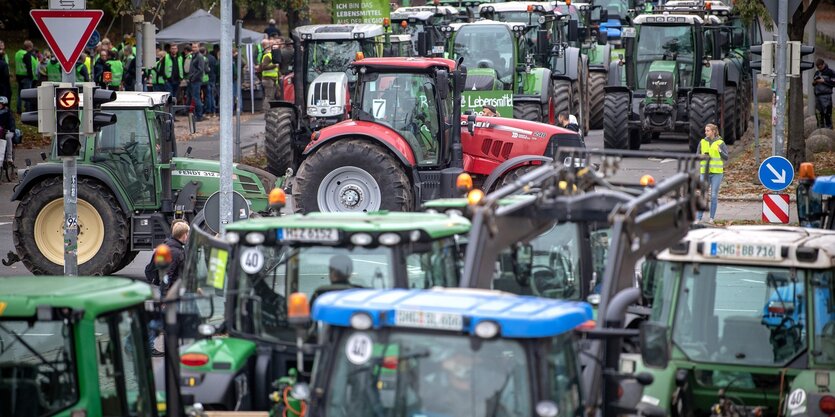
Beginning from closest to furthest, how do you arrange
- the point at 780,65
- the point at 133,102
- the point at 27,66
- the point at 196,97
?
1. the point at 133,102
2. the point at 780,65
3. the point at 27,66
4. the point at 196,97

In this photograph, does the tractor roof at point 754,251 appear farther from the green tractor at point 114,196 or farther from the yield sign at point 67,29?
the green tractor at point 114,196

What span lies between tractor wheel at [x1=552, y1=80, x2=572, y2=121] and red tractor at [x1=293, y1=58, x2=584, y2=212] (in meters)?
9.11

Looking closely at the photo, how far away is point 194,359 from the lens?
32.0ft

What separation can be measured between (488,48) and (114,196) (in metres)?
12.5

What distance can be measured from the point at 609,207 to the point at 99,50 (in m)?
28.5

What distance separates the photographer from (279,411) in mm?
9062

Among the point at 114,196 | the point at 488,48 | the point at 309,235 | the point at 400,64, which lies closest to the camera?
the point at 309,235

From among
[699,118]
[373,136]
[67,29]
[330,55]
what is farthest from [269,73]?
[67,29]

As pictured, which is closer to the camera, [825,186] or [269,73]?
[825,186]

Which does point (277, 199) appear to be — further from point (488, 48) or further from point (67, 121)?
point (488, 48)

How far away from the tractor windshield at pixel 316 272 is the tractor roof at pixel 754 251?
1620mm

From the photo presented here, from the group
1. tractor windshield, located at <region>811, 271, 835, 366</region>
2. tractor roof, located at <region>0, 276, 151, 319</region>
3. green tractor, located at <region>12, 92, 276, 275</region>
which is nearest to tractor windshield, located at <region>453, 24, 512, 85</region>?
green tractor, located at <region>12, 92, 276, 275</region>

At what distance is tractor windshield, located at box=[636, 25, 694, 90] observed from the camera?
30.5 m

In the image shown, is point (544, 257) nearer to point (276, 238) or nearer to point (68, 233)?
point (276, 238)
